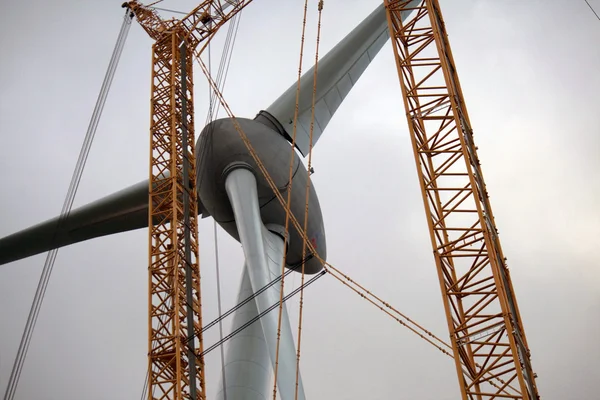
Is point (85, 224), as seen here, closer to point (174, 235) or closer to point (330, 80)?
point (174, 235)

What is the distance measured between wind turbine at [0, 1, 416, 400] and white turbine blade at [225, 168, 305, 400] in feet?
0.09

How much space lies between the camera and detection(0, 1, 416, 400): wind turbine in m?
20.4

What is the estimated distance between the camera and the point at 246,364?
21422 millimetres

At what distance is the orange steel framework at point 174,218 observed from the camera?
22000 millimetres

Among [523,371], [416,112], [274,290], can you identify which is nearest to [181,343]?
[274,290]

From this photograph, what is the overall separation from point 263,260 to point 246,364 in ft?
11.8

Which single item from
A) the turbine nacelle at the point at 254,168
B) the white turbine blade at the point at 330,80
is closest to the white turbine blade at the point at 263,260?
the turbine nacelle at the point at 254,168

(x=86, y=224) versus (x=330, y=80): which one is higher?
(x=330, y=80)

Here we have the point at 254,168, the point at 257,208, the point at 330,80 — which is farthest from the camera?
the point at 330,80

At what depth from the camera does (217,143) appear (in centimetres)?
2312

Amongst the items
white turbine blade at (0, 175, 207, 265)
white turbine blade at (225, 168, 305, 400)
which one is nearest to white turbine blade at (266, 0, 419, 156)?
white turbine blade at (225, 168, 305, 400)

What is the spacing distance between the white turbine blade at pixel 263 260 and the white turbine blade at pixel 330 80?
3.42m

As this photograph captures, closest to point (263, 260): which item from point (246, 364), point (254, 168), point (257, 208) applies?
point (257, 208)

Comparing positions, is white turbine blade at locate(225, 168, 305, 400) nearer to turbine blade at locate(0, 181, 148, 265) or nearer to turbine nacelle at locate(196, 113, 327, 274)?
turbine nacelle at locate(196, 113, 327, 274)
